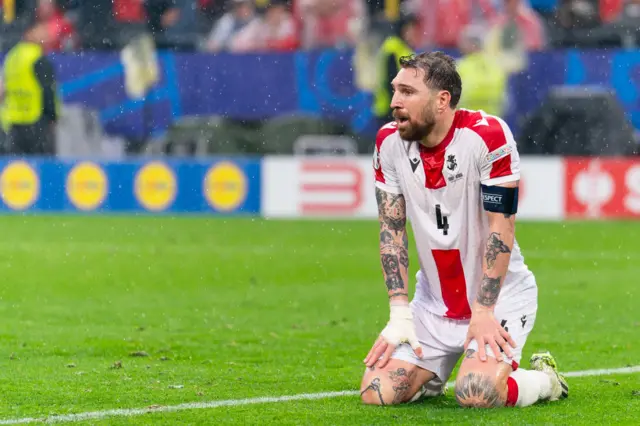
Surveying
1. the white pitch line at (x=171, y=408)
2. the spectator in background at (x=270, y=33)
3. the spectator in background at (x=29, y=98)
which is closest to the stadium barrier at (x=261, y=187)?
the spectator in background at (x=29, y=98)

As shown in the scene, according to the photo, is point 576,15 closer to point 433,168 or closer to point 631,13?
point 631,13

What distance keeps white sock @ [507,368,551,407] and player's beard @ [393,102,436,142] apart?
3.67ft

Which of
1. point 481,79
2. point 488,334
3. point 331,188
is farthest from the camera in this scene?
point 481,79

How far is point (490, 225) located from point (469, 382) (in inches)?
26.8

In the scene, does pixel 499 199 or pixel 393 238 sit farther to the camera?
pixel 393 238

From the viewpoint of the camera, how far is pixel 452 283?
614 centimetres

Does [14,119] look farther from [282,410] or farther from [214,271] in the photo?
[282,410]

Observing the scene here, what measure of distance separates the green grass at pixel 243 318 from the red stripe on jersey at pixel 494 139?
39.8 inches

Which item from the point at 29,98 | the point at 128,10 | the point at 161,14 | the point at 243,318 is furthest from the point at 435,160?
the point at 161,14

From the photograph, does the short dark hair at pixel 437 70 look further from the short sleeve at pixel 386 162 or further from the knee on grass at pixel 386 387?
the knee on grass at pixel 386 387

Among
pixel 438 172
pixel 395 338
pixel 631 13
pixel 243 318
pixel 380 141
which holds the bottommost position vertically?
pixel 243 318

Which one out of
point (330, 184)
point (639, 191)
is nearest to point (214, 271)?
point (330, 184)

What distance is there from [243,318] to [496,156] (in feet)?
11.6

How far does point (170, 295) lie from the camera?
10234mm
